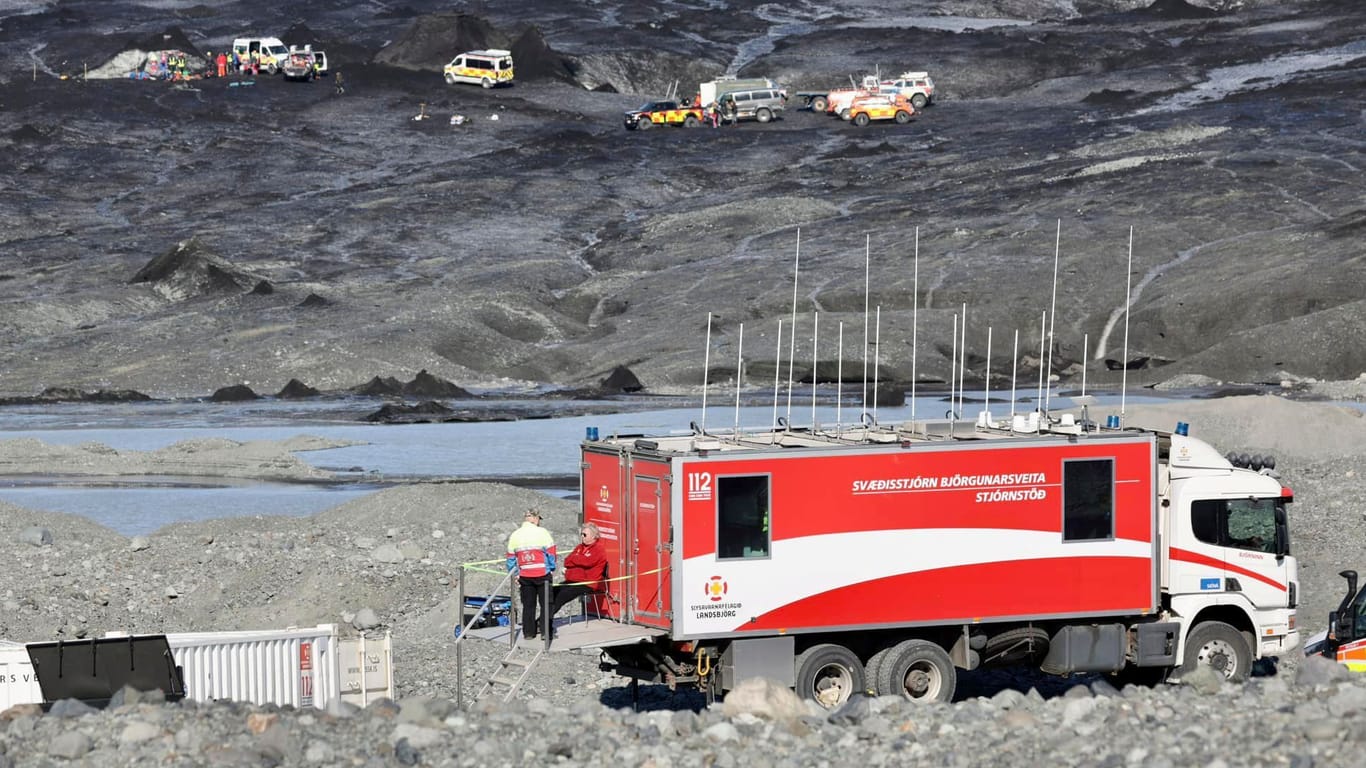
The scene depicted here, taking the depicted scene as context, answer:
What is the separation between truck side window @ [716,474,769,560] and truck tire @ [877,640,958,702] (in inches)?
62.1

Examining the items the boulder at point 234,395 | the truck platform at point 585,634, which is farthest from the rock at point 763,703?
the boulder at point 234,395

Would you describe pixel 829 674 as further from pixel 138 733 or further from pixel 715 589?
pixel 138 733

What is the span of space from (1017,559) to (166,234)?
77.7m

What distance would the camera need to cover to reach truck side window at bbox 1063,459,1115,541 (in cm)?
1709

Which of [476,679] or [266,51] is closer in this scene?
[476,679]

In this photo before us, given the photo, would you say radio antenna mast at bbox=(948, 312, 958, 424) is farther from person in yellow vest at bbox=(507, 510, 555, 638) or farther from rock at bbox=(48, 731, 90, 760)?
rock at bbox=(48, 731, 90, 760)

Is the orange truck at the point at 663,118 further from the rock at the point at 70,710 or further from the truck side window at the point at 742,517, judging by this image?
the rock at the point at 70,710

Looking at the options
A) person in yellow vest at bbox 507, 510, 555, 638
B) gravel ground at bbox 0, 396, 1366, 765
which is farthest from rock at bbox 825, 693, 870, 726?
person in yellow vest at bbox 507, 510, 555, 638

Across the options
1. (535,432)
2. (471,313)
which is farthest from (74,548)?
(471,313)

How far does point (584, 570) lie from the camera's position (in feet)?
55.2

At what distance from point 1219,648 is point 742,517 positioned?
5.06m

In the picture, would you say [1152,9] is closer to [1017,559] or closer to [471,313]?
[471,313]

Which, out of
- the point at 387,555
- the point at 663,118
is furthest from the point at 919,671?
the point at 663,118

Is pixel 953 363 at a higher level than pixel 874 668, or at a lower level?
higher
